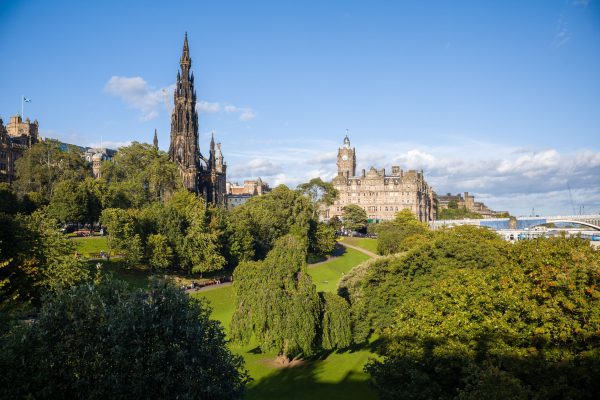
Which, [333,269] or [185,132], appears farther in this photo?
[185,132]

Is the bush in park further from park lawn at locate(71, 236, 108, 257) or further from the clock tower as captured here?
the clock tower

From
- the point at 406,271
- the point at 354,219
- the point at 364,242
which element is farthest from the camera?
the point at 354,219

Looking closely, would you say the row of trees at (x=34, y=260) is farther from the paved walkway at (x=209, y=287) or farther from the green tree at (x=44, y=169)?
the green tree at (x=44, y=169)

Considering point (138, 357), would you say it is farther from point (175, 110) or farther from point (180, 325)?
point (175, 110)

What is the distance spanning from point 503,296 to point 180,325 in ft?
44.3

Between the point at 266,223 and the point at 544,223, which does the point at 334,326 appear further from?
the point at 544,223

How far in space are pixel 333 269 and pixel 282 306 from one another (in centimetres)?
4662

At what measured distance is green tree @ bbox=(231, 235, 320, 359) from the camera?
98.9ft

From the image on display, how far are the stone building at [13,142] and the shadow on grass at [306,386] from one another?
74008 mm

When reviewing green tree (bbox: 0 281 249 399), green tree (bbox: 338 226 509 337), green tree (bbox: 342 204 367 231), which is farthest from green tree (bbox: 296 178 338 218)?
green tree (bbox: 0 281 249 399)

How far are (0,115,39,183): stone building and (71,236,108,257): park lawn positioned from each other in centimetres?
3033

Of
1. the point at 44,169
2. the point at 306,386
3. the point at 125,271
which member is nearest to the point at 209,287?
the point at 125,271

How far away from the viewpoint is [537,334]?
64.3 ft

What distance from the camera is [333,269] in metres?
76.6
